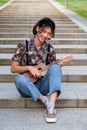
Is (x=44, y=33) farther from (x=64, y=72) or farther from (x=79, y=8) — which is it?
(x=79, y=8)

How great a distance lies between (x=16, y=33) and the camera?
11.6 meters

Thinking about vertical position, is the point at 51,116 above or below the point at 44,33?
below

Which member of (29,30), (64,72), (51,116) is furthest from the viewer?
(29,30)

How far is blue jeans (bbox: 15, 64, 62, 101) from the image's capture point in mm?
5480

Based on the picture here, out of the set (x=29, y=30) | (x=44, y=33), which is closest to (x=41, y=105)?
(x=44, y=33)

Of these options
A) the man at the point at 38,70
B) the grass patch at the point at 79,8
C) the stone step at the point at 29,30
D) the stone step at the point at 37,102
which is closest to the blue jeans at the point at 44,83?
the man at the point at 38,70

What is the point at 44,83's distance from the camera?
5742 millimetres

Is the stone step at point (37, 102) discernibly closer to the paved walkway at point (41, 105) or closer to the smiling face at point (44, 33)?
the paved walkway at point (41, 105)

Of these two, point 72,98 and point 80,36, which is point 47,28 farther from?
point 80,36

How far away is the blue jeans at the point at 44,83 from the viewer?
548 centimetres

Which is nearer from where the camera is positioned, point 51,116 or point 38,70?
point 51,116

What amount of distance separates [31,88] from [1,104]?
27.8 inches

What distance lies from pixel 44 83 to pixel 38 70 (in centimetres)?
21

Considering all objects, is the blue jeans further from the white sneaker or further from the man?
the white sneaker
